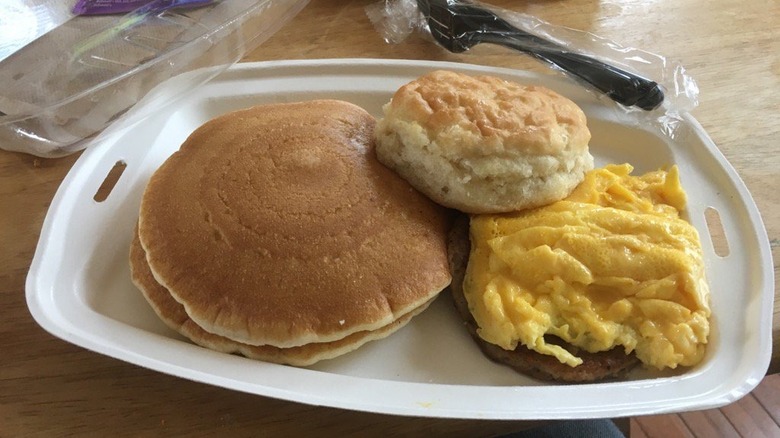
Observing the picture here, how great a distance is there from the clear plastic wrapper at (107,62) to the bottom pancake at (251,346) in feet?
1.53

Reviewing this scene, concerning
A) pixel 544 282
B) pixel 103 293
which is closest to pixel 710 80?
pixel 544 282

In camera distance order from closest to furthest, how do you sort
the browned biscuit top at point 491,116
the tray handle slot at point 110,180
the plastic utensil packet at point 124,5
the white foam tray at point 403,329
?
the white foam tray at point 403,329 < the browned biscuit top at point 491,116 < the tray handle slot at point 110,180 < the plastic utensil packet at point 124,5

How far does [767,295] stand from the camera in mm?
1023

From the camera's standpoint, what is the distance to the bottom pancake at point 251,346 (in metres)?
0.95

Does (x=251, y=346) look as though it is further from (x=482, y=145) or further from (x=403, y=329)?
(x=482, y=145)

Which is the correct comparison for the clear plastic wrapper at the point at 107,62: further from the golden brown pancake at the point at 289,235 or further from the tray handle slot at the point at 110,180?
the golden brown pancake at the point at 289,235

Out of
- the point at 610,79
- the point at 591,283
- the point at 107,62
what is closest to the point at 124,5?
the point at 107,62

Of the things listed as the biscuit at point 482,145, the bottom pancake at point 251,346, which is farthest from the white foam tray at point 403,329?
the biscuit at point 482,145

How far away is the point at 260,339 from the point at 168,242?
237mm

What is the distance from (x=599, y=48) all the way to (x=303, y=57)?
0.79 m

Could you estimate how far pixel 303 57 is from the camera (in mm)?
1605

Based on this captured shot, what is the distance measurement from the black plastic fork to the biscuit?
0.31m

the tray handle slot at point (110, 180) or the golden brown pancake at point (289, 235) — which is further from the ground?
the golden brown pancake at point (289, 235)

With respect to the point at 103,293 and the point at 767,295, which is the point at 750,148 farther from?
the point at 103,293
